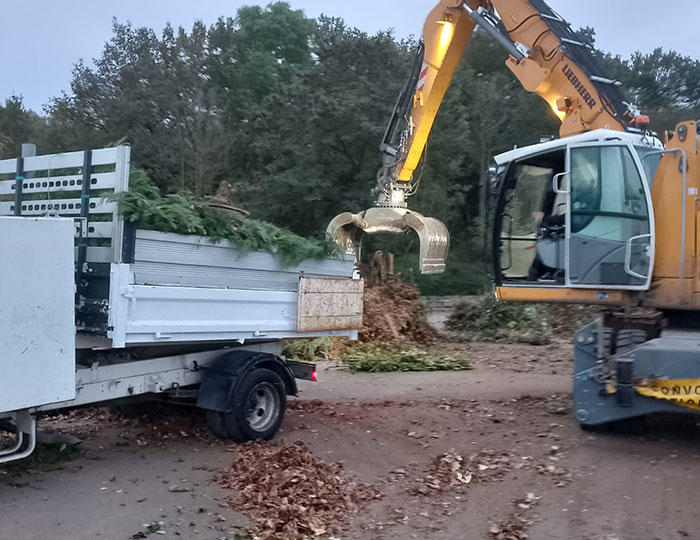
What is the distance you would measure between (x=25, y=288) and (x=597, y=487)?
484cm

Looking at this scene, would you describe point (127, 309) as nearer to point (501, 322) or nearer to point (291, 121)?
point (501, 322)

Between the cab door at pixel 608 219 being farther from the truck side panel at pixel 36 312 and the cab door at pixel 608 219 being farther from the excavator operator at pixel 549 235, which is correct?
the truck side panel at pixel 36 312

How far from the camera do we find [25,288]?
540 cm

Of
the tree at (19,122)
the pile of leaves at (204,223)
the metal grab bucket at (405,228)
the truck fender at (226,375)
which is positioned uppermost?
the tree at (19,122)

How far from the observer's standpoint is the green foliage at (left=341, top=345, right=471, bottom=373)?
13078mm

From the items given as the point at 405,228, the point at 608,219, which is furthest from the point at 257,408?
the point at 405,228

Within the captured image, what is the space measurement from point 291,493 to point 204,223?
2579mm

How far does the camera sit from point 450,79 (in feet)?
43.8

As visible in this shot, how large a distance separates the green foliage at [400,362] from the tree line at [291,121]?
10978mm

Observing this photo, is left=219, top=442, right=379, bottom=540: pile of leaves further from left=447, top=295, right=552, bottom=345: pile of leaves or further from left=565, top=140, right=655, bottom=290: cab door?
left=447, top=295, right=552, bottom=345: pile of leaves

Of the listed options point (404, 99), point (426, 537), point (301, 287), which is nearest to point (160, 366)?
point (301, 287)

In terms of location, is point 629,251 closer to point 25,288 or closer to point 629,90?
point 25,288

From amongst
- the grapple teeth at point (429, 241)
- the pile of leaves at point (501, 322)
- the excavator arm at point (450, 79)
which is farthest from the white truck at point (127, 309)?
the pile of leaves at point (501, 322)

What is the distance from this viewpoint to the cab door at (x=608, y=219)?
7668 mm
